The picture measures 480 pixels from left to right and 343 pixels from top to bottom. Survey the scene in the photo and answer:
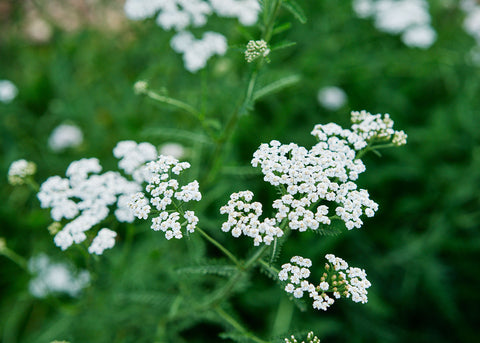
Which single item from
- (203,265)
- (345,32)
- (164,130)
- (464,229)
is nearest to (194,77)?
(164,130)

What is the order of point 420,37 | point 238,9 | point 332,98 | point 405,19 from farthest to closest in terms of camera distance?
point 332,98, point 405,19, point 420,37, point 238,9

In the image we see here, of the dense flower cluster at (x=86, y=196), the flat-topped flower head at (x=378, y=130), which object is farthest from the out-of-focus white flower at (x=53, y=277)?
the flat-topped flower head at (x=378, y=130)

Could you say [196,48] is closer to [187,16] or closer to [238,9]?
[187,16]

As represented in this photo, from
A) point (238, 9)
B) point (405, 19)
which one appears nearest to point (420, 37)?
point (405, 19)

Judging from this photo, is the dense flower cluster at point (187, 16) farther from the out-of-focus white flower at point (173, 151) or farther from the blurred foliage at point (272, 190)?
the out-of-focus white flower at point (173, 151)

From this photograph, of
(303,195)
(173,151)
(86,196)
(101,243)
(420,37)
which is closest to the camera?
(303,195)

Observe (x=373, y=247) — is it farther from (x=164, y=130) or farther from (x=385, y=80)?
(x=164, y=130)
